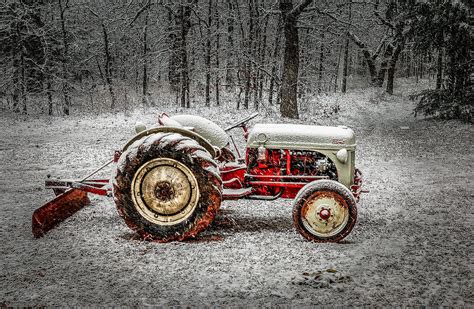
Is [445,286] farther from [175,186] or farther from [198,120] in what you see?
[198,120]

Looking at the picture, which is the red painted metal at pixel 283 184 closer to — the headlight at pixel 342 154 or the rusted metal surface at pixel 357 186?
the headlight at pixel 342 154

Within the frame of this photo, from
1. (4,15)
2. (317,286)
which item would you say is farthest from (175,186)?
(4,15)

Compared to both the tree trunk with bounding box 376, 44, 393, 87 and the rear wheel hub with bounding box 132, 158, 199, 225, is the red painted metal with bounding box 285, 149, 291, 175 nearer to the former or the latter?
the rear wheel hub with bounding box 132, 158, 199, 225

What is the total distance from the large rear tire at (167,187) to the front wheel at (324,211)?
0.95 m

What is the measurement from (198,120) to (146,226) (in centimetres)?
161

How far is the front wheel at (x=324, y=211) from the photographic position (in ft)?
14.7

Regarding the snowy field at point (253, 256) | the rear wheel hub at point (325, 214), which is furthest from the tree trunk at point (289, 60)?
the rear wheel hub at point (325, 214)

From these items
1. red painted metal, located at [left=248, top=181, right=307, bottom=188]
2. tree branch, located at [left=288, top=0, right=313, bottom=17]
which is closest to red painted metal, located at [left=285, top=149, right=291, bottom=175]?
red painted metal, located at [left=248, top=181, right=307, bottom=188]

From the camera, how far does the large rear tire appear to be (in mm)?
4473

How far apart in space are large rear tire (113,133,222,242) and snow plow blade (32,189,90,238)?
1.06 meters

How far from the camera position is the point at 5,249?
173 inches

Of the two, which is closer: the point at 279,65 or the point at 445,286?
the point at 445,286

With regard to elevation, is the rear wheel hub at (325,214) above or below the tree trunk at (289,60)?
below

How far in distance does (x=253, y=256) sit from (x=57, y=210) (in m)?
2.68
